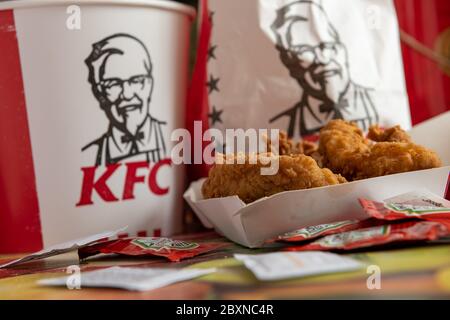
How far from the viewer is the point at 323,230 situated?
2.25 ft

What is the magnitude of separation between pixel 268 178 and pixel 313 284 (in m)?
0.25

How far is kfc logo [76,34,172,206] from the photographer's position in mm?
966

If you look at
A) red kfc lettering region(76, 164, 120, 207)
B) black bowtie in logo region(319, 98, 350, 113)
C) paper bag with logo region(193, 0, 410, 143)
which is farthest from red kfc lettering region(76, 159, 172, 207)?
black bowtie in logo region(319, 98, 350, 113)

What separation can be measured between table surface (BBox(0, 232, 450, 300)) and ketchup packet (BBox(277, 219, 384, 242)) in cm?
6

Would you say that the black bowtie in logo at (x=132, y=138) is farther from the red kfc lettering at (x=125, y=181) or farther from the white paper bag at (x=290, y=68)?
the white paper bag at (x=290, y=68)

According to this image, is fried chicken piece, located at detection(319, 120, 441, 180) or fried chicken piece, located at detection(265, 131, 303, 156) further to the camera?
fried chicken piece, located at detection(265, 131, 303, 156)

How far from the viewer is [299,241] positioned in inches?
26.9

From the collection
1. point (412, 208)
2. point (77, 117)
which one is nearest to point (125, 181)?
point (77, 117)

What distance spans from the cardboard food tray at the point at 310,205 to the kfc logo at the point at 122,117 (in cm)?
25

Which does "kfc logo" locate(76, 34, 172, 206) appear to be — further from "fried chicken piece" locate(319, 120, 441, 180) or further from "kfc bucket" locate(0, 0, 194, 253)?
"fried chicken piece" locate(319, 120, 441, 180)

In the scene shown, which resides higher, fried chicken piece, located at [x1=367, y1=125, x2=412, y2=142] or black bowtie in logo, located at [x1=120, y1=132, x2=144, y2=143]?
black bowtie in logo, located at [x1=120, y1=132, x2=144, y2=143]

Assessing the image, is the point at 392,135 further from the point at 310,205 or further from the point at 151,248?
the point at 151,248

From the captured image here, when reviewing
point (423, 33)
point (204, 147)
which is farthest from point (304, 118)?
point (423, 33)
